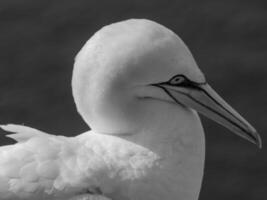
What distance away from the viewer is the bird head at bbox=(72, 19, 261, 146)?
23.3 feet

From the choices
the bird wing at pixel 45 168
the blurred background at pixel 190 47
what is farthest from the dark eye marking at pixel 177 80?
the blurred background at pixel 190 47

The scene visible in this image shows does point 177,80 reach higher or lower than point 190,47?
higher

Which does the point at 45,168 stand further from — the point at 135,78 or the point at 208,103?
the point at 208,103

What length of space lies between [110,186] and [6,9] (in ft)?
15.1

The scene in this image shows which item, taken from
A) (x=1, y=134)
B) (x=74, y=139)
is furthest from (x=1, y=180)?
(x=1, y=134)

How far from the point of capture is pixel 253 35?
435 inches

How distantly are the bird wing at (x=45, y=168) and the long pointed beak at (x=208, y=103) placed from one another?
0.71 meters

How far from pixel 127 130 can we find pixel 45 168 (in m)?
0.67

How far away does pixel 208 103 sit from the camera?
24.6ft

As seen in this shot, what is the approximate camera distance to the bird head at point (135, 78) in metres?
7.10

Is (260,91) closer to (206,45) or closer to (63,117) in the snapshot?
(206,45)

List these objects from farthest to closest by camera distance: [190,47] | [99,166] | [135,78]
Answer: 1. [190,47]
2. [99,166]
3. [135,78]

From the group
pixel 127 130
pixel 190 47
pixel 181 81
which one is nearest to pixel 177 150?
pixel 127 130

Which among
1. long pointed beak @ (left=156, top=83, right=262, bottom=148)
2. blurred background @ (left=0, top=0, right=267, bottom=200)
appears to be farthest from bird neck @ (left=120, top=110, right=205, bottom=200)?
blurred background @ (left=0, top=0, right=267, bottom=200)
